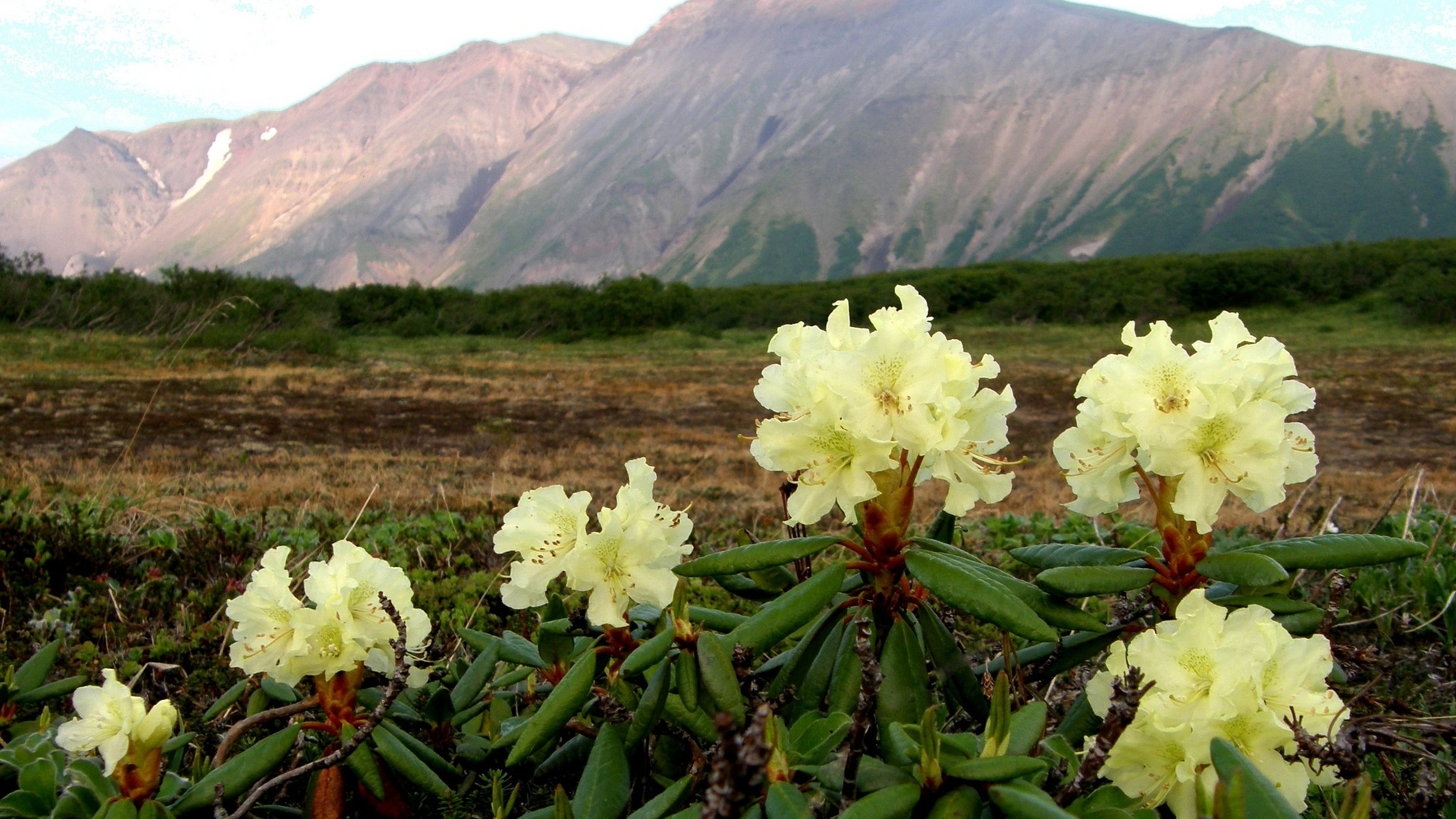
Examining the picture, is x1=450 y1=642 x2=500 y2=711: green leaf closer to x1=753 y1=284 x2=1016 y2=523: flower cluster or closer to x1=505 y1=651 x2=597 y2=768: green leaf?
x1=505 y1=651 x2=597 y2=768: green leaf

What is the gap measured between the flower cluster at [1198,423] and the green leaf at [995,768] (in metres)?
0.43

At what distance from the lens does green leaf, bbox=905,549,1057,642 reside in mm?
1102

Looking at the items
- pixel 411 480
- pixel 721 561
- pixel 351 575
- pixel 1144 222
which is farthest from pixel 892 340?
pixel 1144 222

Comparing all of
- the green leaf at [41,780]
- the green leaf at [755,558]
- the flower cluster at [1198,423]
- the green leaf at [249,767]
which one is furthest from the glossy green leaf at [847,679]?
the green leaf at [41,780]

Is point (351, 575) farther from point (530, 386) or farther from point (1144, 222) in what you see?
point (1144, 222)

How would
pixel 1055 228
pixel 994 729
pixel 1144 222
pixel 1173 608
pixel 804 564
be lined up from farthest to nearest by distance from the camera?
pixel 1055 228
pixel 1144 222
pixel 804 564
pixel 1173 608
pixel 994 729

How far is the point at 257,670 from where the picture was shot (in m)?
1.36

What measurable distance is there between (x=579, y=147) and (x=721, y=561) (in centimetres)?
19947

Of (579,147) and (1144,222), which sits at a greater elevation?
(579,147)

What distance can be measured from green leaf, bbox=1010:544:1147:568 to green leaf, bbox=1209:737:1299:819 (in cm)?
39

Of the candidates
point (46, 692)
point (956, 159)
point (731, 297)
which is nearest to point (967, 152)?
point (956, 159)

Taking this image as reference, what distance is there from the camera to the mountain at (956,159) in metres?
100

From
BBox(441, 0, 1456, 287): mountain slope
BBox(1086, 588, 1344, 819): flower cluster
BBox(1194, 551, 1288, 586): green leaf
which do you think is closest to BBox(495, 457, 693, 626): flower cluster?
BBox(1086, 588, 1344, 819): flower cluster

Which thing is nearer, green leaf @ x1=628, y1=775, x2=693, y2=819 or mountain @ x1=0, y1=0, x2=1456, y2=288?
green leaf @ x1=628, y1=775, x2=693, y2=819
